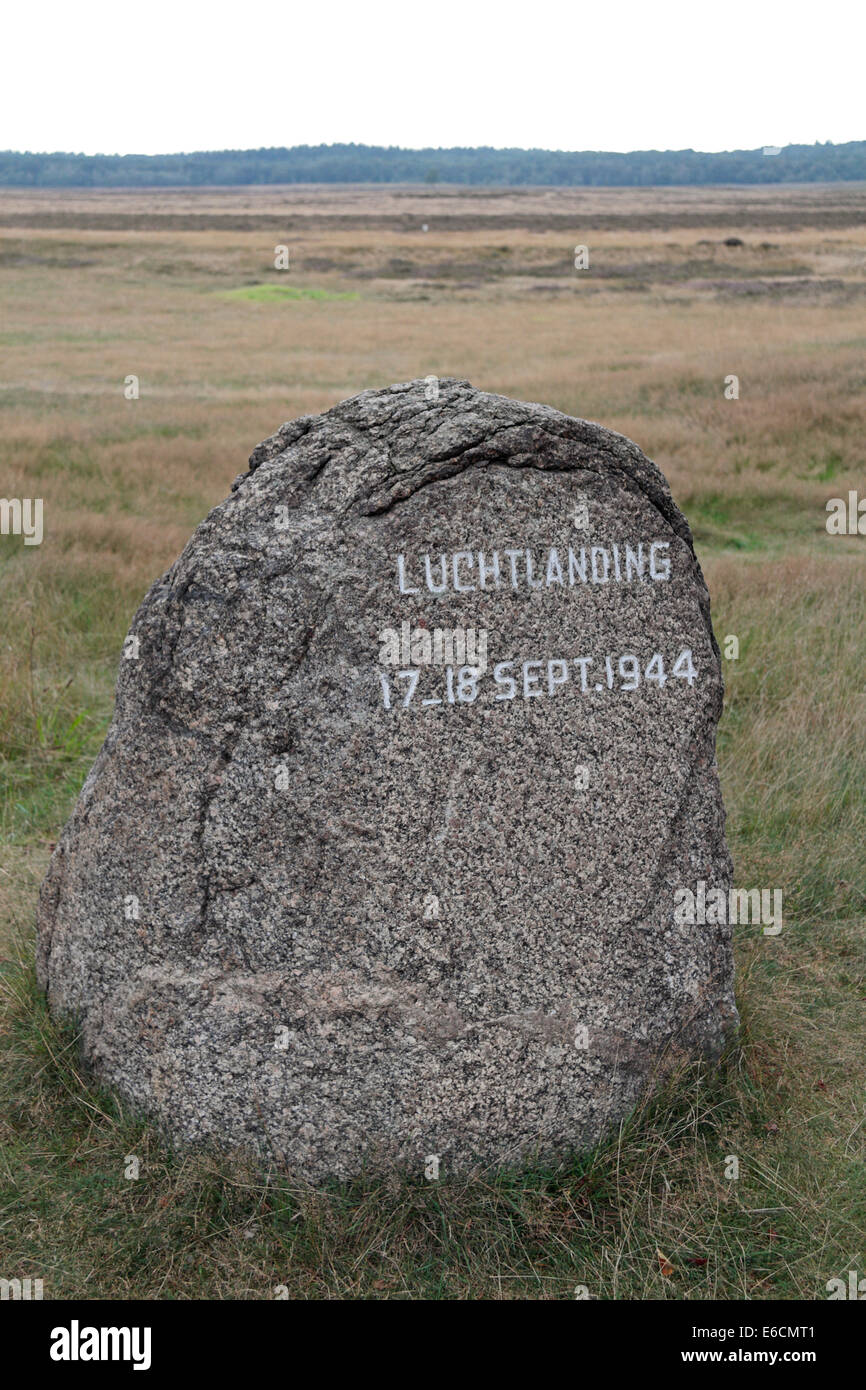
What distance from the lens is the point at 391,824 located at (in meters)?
3.18

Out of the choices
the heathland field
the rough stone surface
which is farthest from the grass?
the rough stone surface

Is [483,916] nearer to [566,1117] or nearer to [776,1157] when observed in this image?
[566,1117]

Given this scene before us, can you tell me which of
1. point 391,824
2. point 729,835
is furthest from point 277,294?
point 391,824

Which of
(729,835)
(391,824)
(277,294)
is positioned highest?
(277,294)

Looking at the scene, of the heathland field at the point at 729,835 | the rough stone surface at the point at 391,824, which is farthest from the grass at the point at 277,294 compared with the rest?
the rough stone surface at the point at 391,824

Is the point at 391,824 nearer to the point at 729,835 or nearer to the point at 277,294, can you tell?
the point at 729,835

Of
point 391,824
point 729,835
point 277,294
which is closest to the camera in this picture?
point 391,824

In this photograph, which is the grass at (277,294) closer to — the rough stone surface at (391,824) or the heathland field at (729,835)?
the heathland field at (729,835)

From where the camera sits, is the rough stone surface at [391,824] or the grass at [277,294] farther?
the grass at [277,294]

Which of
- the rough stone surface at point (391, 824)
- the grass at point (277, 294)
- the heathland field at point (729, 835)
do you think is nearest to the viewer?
the heathland field at point (729, 835)

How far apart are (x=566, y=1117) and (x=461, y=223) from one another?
3873 inches

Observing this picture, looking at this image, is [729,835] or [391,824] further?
[729,835]

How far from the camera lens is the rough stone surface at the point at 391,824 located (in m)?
3.18

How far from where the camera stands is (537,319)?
3347 centimetres
